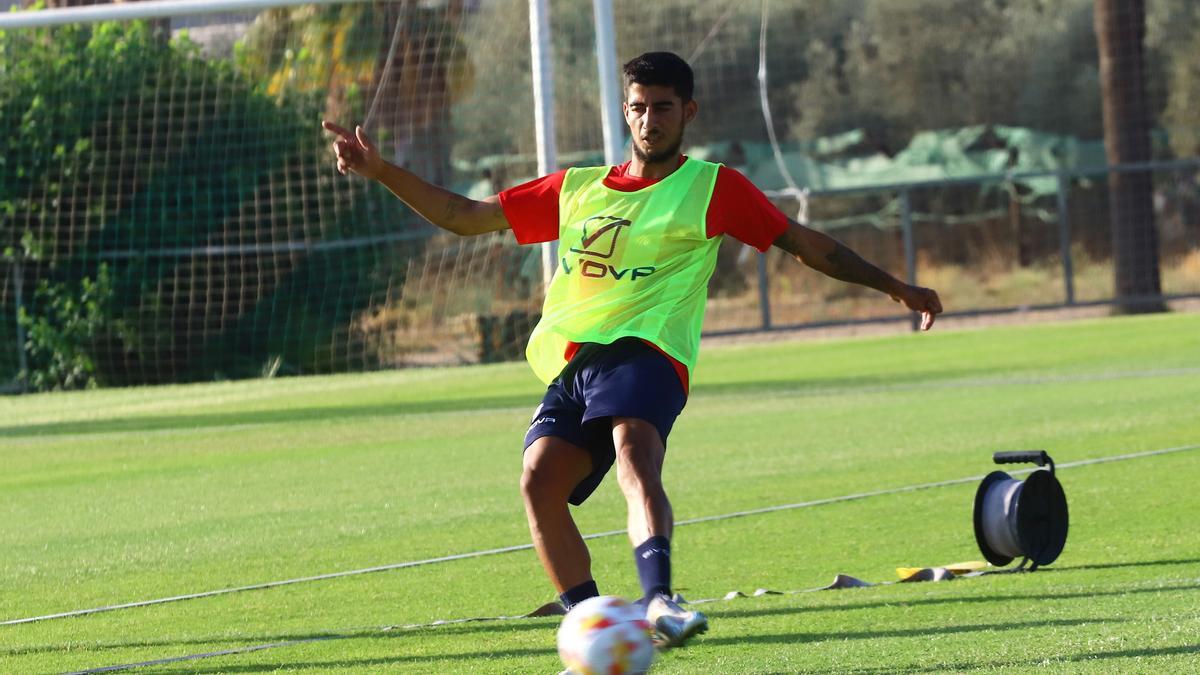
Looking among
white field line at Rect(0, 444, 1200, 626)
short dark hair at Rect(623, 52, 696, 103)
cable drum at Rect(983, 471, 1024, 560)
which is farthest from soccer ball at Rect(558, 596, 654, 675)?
white field line at Rect(0, 444, 1200, 626)

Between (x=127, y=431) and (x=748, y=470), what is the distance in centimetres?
730

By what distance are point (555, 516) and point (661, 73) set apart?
142cm

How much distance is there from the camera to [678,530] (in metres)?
9.28

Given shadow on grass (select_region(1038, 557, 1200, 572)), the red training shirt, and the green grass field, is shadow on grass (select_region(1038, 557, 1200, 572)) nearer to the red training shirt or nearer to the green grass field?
the green grass field

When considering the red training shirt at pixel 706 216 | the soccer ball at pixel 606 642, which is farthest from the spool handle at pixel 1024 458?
the soccer ball at pixel 606 642

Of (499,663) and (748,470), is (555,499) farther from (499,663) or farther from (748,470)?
(748,470)

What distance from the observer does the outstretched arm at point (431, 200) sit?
608cm

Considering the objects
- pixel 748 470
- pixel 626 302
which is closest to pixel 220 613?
pixel 626 302

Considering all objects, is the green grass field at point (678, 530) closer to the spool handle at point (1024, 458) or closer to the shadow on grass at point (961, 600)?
the shadow on grass at point (961, 600)

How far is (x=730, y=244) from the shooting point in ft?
105

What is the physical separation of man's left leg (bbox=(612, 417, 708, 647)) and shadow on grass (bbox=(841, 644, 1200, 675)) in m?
0.69

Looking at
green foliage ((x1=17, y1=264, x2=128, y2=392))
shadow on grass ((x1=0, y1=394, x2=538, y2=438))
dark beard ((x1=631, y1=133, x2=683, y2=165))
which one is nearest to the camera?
dark beard ((x1=631, y1=133, x2=683, y2=165))

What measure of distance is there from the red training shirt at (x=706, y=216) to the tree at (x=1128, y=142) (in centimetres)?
2197

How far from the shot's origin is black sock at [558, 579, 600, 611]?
554 centimetres
